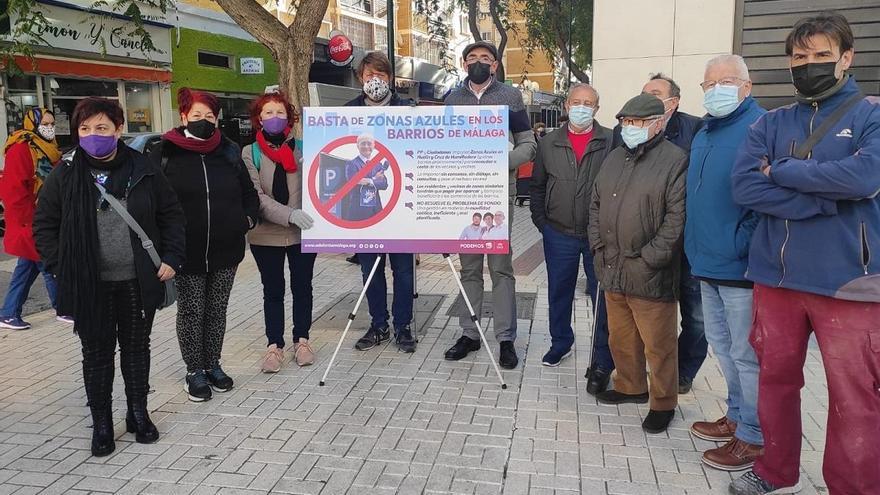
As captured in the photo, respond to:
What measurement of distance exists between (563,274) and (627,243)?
105 centimetres

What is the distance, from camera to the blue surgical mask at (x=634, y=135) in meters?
3.74

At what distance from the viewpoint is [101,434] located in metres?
3.76

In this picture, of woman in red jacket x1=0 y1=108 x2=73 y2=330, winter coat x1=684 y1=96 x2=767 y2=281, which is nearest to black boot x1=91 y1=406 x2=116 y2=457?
woman in red jacket x1=0 y1=108 x2=73 y2=330

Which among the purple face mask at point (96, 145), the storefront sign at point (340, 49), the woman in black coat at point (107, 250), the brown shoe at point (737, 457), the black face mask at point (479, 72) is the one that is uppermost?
the storefront sign at point (340, 49)

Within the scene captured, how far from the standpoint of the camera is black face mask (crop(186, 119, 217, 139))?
423cm

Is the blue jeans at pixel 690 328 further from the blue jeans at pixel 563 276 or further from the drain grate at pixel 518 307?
the drain grate at pixel 518 307

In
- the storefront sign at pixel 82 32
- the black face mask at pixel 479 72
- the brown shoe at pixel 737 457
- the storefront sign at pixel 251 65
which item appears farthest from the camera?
the storefront sign at pixel 251 65

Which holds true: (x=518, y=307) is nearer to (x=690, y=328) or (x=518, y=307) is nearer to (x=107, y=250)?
(x=690, y=328)

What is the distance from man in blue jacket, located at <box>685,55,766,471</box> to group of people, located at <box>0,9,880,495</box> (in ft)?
0.03

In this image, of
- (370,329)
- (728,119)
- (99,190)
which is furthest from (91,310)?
(728,119)

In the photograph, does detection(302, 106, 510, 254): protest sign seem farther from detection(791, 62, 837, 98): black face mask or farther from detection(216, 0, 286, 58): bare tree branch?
detection(216, 0, 286, 58): bare tree branch

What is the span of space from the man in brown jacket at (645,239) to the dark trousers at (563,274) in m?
0.70

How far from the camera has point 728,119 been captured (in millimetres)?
3486

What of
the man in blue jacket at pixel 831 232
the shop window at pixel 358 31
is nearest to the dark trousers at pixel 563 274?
the man in blue jacket at pixel 831 232
